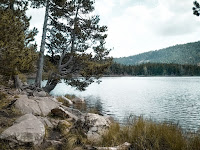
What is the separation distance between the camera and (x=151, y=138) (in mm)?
5816

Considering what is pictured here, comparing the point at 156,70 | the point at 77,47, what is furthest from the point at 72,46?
the point at 156,70

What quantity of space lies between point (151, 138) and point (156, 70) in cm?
15922

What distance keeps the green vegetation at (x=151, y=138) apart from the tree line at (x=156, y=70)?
130 metres

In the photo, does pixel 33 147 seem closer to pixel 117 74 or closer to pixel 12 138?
pixel 12 138

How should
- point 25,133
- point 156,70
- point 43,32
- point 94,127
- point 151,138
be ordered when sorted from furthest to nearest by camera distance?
1. point 156,70
2. point 43,32
3. point 94,127
4. point 151,138
5. point 25,133

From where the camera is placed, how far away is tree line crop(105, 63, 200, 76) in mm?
Answer: 141500

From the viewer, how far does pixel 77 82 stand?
1672 centimetres

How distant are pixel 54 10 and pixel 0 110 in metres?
11.2

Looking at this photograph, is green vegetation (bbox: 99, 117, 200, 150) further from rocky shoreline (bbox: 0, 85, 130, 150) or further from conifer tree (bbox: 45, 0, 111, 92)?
conifer tree (bbox: 45, 0, 111, 92)

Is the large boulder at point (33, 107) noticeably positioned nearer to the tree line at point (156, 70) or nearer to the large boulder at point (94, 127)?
the large boulder at point (94, 127)

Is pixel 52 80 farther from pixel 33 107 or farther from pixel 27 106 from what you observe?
pixel 27 106

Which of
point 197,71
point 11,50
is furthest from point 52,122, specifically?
point 197,71

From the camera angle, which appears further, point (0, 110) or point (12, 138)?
point (0, 110)

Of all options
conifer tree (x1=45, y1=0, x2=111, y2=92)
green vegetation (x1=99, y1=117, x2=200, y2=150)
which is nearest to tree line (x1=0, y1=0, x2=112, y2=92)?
conifer tree (x1=45, y1=0, x2=111, y2=92)
